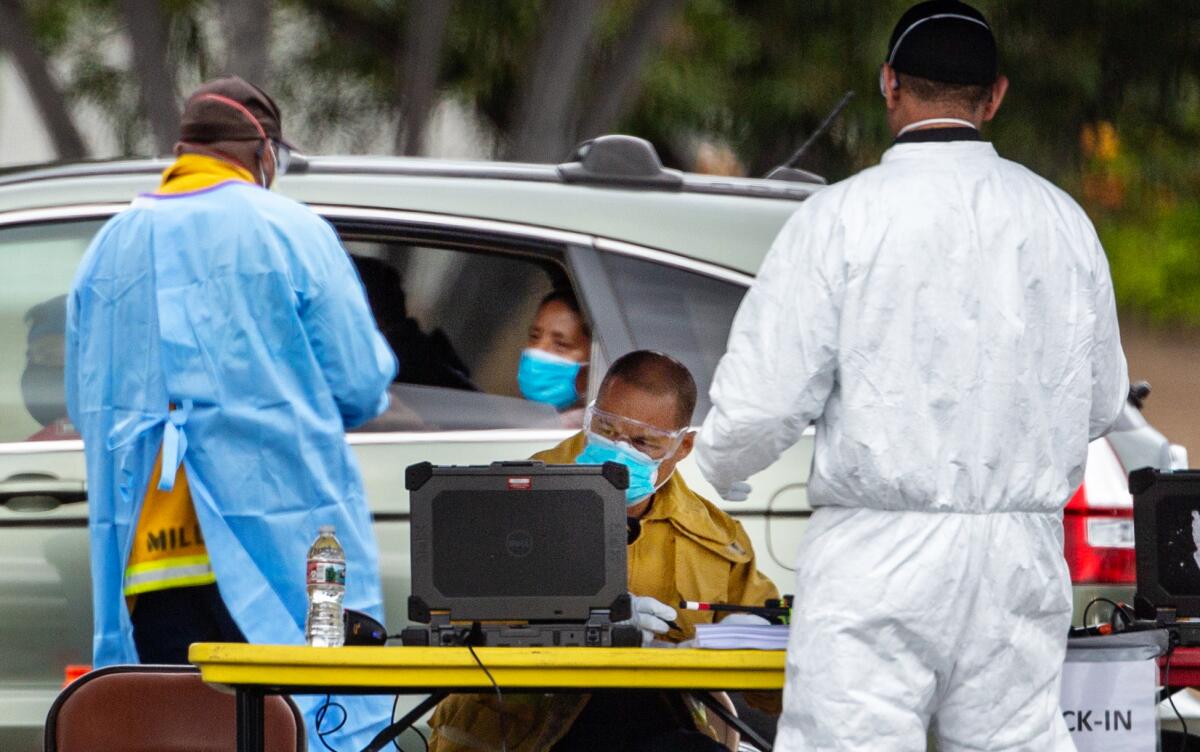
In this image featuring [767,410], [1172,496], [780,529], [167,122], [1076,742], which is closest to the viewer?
[767,410]

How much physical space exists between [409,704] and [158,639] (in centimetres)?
77

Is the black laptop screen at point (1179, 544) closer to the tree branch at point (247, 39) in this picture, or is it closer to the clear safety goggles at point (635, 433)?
the clear safety goggles at point (635, 433)

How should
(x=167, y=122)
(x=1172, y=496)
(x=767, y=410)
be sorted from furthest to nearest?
(x=167, y=122), (x=1172, y=496), (x=767, y=410)

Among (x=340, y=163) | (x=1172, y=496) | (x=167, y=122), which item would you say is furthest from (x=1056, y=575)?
(x=167, y=122)

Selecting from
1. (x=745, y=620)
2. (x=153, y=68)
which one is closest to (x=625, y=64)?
(x=153, y=68)

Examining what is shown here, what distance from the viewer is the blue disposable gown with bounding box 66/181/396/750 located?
4.04m

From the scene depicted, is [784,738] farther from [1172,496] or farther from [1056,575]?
[1172,496]

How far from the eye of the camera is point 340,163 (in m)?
4.90

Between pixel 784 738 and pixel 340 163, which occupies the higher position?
pixel 340 163

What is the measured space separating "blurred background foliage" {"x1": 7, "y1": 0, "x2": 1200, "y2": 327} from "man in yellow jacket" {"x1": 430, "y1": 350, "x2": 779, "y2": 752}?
2.15 meters

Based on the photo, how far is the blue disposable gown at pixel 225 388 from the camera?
404 cm

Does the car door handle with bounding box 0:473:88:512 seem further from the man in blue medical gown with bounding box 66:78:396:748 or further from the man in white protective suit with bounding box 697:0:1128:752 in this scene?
the man in white protective suit with bounding box 697:0:1128:752

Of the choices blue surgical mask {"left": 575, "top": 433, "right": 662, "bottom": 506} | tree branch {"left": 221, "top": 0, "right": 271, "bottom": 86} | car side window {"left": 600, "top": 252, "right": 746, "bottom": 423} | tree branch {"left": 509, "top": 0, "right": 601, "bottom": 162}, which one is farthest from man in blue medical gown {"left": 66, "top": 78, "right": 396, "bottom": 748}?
tree branch {"left": 509, "top": 0, "right": 601, "bottom": 162}

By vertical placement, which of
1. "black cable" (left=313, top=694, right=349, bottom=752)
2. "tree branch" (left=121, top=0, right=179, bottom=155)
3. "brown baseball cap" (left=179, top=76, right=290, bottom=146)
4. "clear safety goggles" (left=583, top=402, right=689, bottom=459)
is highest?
"tree branch" (left=121, top=0, right=179, bottom=155)
